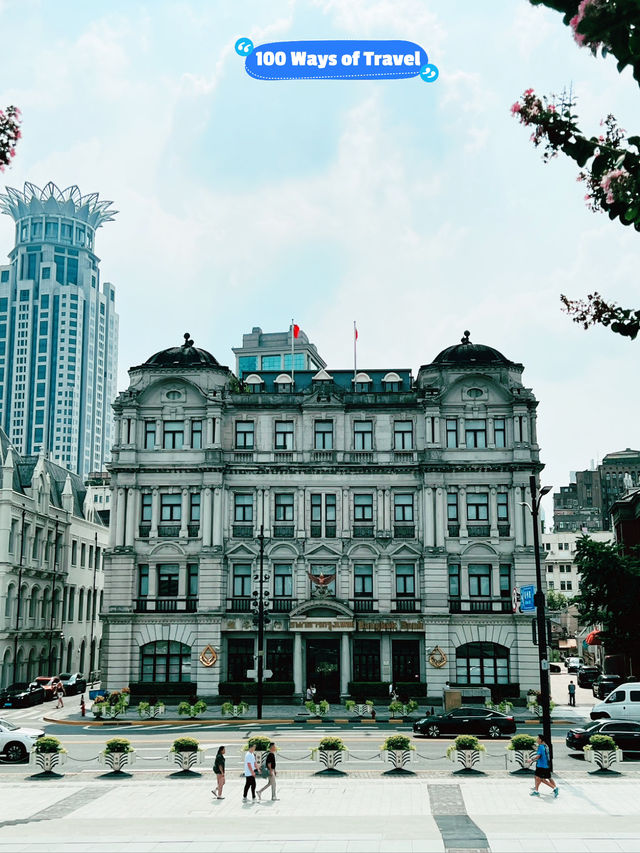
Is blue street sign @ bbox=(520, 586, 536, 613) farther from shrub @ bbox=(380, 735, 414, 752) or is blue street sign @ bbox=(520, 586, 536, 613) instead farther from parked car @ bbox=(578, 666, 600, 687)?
parked car @ bbox=(578, 666, 600, 687)

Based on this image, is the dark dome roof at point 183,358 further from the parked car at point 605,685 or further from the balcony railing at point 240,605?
the parked car at point 605,685

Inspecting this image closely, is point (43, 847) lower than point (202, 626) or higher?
lower

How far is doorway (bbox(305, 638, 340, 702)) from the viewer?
56250 millimetres

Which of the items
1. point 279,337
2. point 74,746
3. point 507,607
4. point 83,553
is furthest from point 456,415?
point 279,337

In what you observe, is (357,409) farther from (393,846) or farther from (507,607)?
(393,846)

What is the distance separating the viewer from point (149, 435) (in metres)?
59.6

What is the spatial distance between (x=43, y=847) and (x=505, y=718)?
25.1 meters

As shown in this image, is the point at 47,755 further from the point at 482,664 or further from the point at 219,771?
the point at 482,664

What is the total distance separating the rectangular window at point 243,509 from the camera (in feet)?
192

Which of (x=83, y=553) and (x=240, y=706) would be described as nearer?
(x=240, y=706)

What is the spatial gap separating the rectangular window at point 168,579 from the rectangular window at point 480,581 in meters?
18.6

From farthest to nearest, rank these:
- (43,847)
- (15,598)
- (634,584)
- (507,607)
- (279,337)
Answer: (279,337)
(15,598)
(507,607)
(634,584)
(43,847)

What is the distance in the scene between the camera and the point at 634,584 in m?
52.0

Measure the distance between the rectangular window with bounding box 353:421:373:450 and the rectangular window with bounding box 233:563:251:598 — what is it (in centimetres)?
1051
